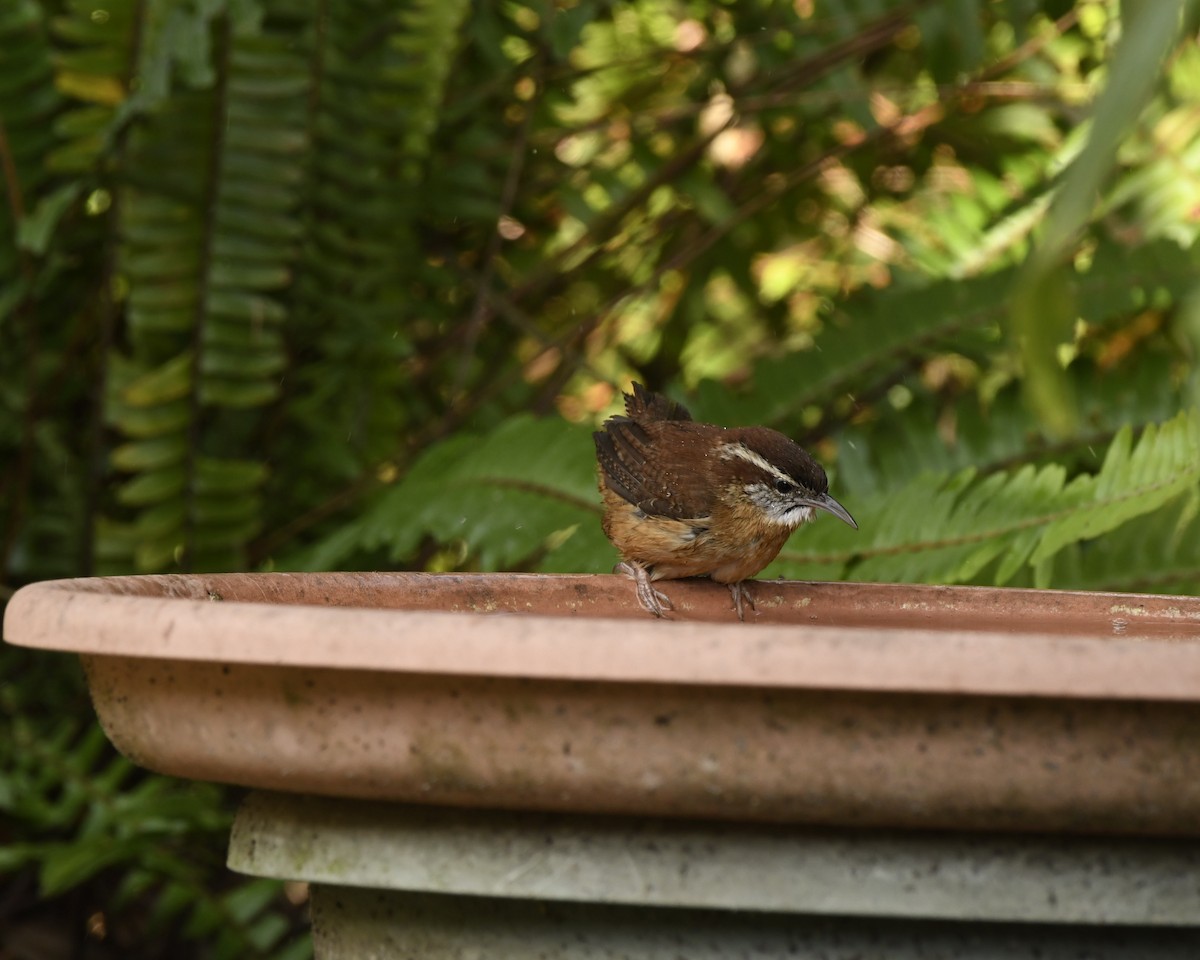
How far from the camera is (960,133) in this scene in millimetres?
4645

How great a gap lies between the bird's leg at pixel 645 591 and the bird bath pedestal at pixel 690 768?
92 centimetres

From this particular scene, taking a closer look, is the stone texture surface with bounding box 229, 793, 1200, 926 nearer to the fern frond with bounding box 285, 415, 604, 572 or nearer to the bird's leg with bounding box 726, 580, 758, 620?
the bird's leg with bounding box 726, 580, 758, 620

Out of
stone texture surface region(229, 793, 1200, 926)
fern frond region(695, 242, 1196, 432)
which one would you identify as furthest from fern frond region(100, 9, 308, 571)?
stone texture surface region(229, 793, 1200, 926)

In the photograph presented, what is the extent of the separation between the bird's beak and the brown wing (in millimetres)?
243

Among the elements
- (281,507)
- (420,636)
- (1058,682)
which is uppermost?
(1058,682)

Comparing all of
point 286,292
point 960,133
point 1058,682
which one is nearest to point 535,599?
point 1058,682

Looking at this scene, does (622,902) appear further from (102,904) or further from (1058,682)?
(102,904)

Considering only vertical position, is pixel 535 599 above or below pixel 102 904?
above

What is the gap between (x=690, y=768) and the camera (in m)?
1.34

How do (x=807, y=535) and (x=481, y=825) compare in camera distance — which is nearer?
(x=481, y=825)

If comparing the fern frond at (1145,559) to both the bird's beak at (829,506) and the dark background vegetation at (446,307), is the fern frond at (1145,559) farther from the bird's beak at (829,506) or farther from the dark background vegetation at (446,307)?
the bird's beak at (829,506)

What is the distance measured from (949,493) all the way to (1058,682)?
1517 mm

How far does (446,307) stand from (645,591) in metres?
2.30

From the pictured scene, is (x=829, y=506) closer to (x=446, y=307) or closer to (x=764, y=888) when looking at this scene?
(x=764, y=888)
